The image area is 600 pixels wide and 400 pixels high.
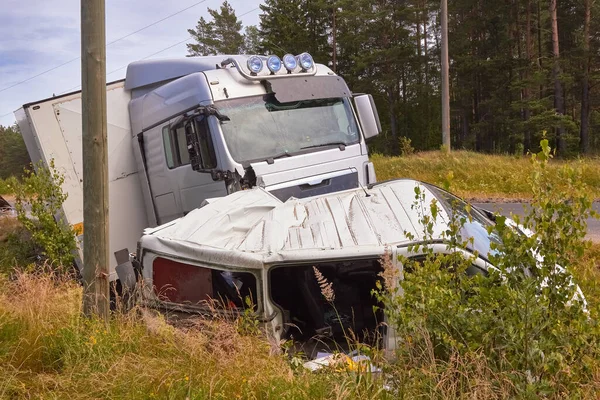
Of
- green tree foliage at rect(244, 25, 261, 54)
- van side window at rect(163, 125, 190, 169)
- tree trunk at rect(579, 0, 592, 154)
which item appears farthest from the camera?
green tree foliage at rect(244, 25, 261, 54)

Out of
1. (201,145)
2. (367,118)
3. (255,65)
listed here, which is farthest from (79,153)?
(367,118)

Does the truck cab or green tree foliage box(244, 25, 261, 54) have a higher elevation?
green tree foliage box(244, 25, 261, 54)

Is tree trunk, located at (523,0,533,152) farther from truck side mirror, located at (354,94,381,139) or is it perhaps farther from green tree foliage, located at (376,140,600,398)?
green tree foliage, located at (376,140,600,398)

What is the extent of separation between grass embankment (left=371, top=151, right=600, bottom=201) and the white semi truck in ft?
19.2

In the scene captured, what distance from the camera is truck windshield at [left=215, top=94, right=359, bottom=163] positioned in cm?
650

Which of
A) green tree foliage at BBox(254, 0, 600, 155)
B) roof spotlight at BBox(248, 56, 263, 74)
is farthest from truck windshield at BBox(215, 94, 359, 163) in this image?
green tree foliage at BBox(254, 0, 600, 155)

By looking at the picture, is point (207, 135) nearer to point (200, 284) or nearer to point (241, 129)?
point (241, 129)

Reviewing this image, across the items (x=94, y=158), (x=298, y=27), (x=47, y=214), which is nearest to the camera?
(x=94, y=158)

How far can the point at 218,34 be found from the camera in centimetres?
4800

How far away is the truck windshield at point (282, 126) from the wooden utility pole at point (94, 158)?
2.05 m

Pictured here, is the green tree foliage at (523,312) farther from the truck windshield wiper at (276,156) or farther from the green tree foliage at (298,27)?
the green tree foliage at (298,27)

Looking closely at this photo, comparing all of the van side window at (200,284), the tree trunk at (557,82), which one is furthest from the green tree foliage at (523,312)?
the tree trunk at (557,82)

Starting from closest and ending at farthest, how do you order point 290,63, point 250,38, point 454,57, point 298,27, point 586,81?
point 290,63 → point 586,81 → point 454,57 → point 298,27 → point 250,38

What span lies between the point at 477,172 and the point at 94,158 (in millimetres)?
12503
